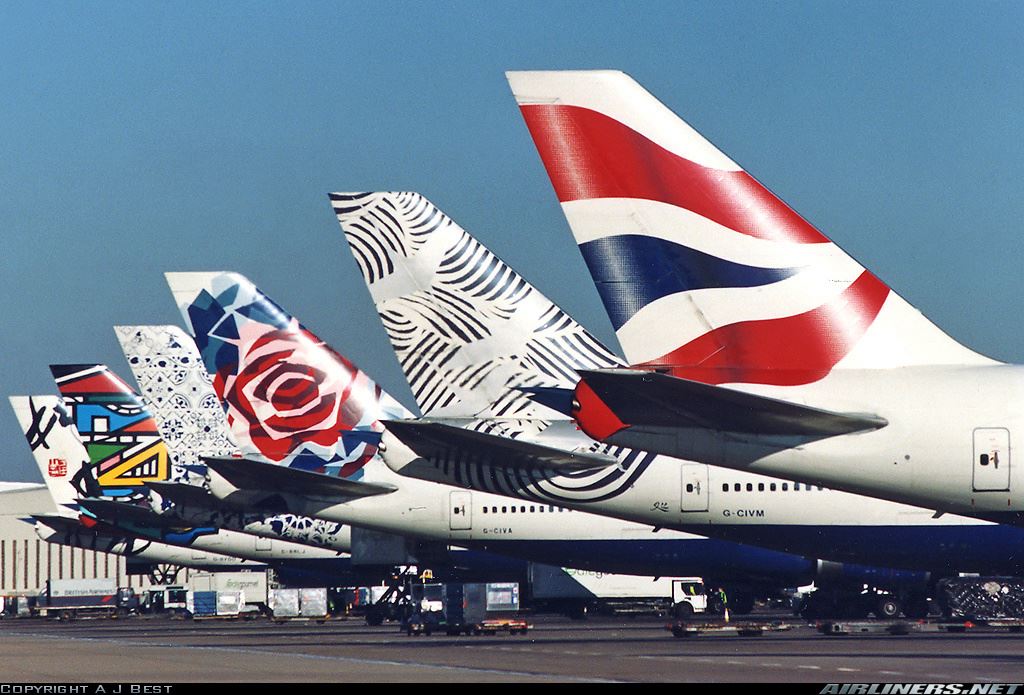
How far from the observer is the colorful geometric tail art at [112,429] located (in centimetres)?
6431

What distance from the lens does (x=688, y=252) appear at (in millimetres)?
19891

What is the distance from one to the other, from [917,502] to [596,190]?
5.74 m

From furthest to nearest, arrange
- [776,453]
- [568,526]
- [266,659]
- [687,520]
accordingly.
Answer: [568,526] < [687,520] < [266,659] < [776,453]

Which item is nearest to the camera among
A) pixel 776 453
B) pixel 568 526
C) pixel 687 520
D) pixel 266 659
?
pixel 776 453

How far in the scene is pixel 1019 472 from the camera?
19797 mm

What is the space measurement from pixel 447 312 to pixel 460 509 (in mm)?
7764

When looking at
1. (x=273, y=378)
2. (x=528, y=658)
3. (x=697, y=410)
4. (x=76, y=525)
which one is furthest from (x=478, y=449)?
(x=76, y=525)

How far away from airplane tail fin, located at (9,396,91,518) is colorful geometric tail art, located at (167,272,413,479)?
25664mm

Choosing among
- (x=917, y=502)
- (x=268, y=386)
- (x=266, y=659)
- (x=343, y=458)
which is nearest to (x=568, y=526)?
(x=343, y=458)

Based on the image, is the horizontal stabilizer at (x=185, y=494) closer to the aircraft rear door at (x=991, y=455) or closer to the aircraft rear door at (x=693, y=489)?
the aircraft rear door at (x=693, y=489)

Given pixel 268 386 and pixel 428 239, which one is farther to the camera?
pixel 268 386

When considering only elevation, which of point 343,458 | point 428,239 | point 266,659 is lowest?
point 266,659

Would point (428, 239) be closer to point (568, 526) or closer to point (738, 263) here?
point (568, 526)

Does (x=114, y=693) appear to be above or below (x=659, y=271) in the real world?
below
